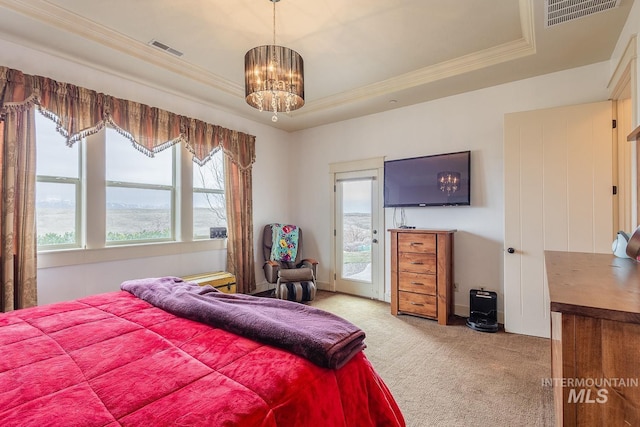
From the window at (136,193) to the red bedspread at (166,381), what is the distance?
200cm

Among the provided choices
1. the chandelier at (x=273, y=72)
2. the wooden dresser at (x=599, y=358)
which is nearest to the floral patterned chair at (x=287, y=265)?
the chandelier at (x=273, y=72)

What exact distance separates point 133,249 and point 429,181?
12.1 feet

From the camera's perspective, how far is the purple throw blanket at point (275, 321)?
3.78 ft

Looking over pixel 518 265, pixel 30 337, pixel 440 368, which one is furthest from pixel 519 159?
pixel 30 337

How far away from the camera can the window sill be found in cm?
281

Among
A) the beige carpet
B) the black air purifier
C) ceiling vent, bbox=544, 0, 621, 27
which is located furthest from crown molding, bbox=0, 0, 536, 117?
the beige carpet

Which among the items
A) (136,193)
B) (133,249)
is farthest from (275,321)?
(136,193)

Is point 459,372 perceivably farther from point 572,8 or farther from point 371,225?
point 572,8

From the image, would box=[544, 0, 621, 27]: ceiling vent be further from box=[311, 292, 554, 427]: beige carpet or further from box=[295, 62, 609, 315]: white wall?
box=[311, 292, 554, 427]: beige carpet

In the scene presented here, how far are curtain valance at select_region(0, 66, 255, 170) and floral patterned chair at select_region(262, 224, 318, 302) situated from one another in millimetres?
1271

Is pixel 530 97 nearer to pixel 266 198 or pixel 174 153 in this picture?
pixel 266 198

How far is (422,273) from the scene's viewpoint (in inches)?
142

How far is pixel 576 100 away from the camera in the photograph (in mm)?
3139

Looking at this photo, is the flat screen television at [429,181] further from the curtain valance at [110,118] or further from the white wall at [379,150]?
the curtain valance at [110,118]
